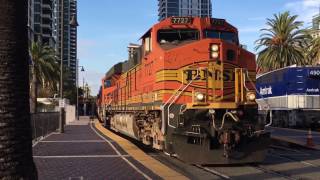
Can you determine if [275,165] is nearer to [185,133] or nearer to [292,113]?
[185,133]

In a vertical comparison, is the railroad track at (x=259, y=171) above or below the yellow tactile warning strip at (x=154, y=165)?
below

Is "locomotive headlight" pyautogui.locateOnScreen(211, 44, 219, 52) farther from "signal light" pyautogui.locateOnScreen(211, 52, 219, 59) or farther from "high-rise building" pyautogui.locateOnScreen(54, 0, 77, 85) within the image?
"high-rise building" pyautogui.locateOnScreen(54, 0, 77, 85)

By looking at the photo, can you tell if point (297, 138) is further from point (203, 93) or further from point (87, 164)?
point (87, 164)

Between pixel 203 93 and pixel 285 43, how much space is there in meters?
44.8

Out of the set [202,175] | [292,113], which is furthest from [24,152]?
[292,113]

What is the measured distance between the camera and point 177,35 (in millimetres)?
15000

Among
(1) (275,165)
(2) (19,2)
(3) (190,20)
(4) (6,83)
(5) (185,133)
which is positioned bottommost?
(1) (275,165)

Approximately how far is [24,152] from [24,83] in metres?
0.76

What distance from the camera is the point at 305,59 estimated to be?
56.6 meters

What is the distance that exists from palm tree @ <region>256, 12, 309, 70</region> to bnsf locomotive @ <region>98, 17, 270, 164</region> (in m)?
41.6

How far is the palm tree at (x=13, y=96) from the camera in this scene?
5.43m

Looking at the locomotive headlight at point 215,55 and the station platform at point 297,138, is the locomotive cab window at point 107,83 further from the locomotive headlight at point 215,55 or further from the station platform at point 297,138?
the locomotive headlight at point 215,55

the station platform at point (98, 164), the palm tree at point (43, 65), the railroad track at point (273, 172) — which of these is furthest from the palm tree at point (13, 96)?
Answer: the palm tree at point (43, 65)

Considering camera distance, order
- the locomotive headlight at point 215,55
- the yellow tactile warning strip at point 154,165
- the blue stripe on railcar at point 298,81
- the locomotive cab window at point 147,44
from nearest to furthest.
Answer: the yellow tactile warning strip at point 154,165 → the locomotive headlight at point 215,55 → the locomotive cab window at point 147,44 → the blue stripe on railcar at point 298,81
